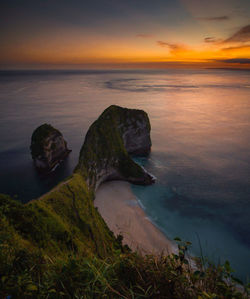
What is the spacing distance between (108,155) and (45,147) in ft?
46.3

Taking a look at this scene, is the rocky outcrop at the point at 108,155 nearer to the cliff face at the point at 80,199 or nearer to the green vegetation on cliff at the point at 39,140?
the cliff face at the point at 80,199

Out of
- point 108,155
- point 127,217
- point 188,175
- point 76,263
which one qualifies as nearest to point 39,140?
point 108,155

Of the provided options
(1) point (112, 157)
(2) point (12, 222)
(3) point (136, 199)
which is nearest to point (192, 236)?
(3) point (136, 199)

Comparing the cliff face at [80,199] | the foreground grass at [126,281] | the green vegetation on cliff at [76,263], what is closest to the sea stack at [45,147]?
the cliff face at [80,199]

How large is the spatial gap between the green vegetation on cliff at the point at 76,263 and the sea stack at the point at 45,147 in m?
16.8

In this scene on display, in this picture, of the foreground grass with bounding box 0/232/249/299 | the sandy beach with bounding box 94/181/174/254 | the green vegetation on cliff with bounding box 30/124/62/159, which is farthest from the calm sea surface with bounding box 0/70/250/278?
the green vegetation on cliff with bounding box 30/124/62/159

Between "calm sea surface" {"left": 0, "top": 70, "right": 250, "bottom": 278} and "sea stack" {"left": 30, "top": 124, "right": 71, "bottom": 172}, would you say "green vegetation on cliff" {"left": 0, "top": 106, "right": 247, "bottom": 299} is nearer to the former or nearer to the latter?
"calm sea surface" {"left": 0, "top": 70, "right": 250, "bottom": 278}

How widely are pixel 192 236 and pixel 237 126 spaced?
63.4m

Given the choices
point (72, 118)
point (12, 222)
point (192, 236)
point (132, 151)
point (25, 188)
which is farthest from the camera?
point (72, 118)

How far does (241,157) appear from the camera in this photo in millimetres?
45531

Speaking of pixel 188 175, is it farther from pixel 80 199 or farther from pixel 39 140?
pixel 39 140

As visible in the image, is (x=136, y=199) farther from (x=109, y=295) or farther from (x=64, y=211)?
(x=109, y=295)

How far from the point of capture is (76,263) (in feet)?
9.93

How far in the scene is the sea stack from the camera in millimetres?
34562
